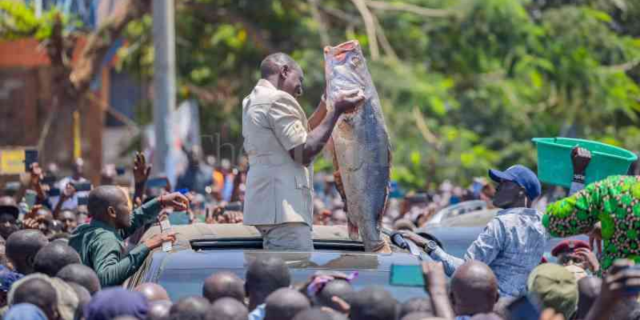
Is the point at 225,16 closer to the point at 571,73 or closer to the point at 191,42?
the point at 191,42

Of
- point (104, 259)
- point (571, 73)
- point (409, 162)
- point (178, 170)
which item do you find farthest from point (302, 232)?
point (571, 73)

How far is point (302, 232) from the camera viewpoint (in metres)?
6.39

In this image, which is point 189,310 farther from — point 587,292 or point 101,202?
point 101,202

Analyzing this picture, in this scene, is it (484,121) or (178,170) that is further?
(484,121)

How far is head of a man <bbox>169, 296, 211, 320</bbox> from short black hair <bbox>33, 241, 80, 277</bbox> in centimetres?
110

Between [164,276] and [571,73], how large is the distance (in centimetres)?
1626

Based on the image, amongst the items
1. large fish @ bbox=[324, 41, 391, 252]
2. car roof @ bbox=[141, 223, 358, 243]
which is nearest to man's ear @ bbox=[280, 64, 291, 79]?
large fish @ bbox=[324, 41, 391, 252]

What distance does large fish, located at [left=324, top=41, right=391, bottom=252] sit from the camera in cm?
638

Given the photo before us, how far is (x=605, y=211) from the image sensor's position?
5.93m

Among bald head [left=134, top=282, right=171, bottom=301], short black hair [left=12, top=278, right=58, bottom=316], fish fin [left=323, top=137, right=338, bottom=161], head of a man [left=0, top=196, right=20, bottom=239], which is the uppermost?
fish fin [left=323, top=137, right=338, bottom=161]

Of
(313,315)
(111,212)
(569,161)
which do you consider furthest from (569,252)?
(313,315)

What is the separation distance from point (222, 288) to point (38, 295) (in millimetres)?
730

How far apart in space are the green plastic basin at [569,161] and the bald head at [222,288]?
2995mm

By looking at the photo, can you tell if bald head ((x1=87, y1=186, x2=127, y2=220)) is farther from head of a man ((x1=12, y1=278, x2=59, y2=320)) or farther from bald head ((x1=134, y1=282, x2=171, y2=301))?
head of a man ((x1=12, y1=278, x2=59, y2=320))
